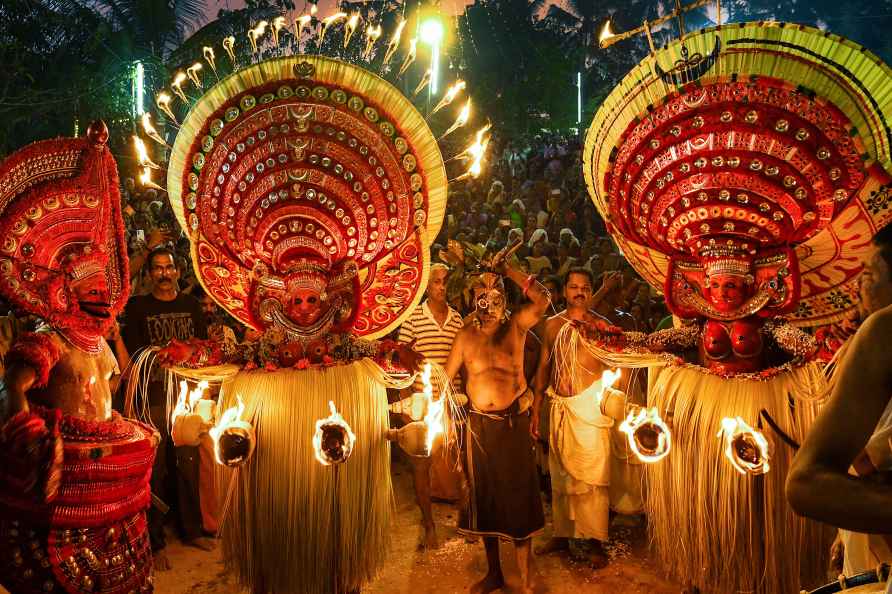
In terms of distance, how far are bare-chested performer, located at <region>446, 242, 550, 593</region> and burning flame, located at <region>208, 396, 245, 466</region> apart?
172 cm

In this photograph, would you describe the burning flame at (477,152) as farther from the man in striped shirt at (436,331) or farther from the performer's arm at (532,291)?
the man in striped shirt at (436,331)

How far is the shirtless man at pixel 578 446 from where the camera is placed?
5.20 m

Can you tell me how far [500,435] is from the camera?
4742 millimetres

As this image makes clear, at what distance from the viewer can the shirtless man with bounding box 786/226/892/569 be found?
4.12 ft

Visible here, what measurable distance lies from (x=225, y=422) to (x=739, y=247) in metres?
3.21

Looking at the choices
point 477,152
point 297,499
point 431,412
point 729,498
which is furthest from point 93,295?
point 729,498

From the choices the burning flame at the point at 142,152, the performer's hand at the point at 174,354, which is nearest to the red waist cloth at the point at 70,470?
the performer's hand at the point at 174,354

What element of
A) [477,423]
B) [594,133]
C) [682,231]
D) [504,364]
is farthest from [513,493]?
[594,133]

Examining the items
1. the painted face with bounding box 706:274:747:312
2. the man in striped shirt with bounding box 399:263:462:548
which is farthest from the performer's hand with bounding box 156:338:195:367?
the painted face with bounding box 706:274:747:312

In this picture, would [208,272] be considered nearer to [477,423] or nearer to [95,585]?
[95,585]

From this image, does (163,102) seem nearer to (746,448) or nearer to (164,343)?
(164,343)

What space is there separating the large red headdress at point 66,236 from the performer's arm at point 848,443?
10.7 ft

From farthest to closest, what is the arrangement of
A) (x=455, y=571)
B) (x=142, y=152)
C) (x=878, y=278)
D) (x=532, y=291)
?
1. (x=455, y=571)
2. (x=532, y=291)
3. (x=142, y=152)
4. (x=878, y=278)

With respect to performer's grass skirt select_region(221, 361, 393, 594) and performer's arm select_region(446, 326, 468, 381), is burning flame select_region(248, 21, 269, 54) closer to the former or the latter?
performer's grass skirt select_region(221, 361, 393, 594)
